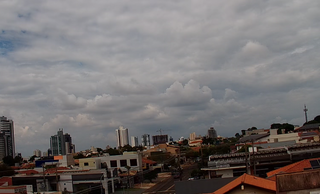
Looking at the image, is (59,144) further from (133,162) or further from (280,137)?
(280,137)

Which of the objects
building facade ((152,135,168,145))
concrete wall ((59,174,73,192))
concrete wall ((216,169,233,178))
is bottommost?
concrete wall ((59,174,73,192))

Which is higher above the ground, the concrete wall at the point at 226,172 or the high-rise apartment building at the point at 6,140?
the high-rise apartment building at the point at 6,140

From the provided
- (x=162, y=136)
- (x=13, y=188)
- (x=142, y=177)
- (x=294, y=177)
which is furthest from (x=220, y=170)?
(x=162, y=136)

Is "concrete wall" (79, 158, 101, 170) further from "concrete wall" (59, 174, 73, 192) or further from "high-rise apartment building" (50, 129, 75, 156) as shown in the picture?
"high-rise apartment building" (50, 129, 75, 156)

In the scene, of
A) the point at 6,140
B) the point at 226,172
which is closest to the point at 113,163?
the point at 226,172

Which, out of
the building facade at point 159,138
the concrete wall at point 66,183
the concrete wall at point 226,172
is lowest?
the concrete wall at point 66,183

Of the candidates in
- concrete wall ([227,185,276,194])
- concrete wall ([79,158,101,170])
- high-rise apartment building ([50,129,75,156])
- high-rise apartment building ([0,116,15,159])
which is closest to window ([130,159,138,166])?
concrete wall ([79,158,101,170])

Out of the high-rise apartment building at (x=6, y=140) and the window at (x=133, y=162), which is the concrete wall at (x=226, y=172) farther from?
the high-rise apartment building at (x=6, y=140)

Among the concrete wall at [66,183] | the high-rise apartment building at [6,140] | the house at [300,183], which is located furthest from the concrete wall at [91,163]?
the high-rise apartment building at [6,140]

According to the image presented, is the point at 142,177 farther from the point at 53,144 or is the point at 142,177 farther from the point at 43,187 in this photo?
the point at 53,144
